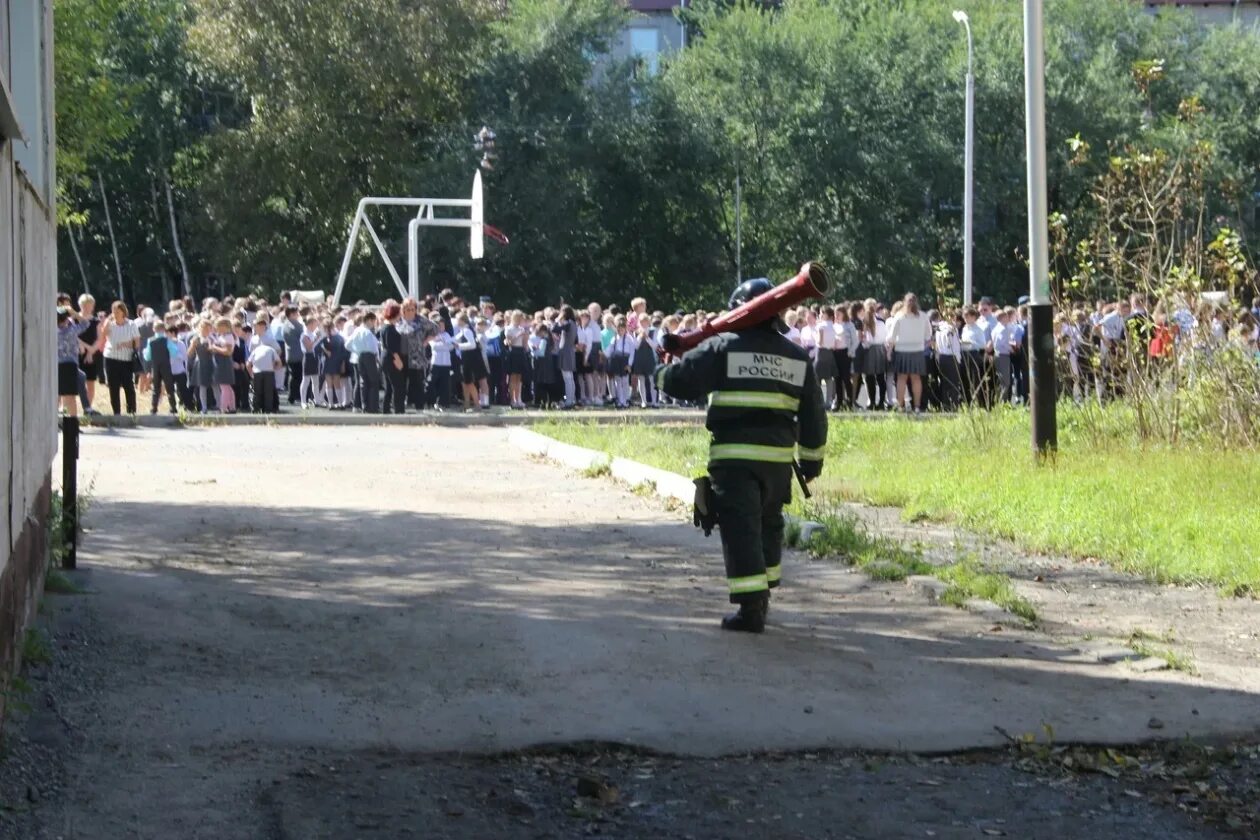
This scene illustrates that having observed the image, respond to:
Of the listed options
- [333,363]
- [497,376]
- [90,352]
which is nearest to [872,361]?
[497,376]

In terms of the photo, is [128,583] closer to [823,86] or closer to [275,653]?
[275,653]

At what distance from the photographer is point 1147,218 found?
52.6 feet

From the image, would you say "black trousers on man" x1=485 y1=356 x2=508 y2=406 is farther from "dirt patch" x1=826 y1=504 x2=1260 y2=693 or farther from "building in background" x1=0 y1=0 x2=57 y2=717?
"building in background" x1=0 y1=0 x2=57 y2=717

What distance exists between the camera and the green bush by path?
36.3 feet

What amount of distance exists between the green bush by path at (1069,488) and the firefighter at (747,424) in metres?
3.06

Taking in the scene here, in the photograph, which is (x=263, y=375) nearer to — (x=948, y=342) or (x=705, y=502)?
(x=948, y=342)

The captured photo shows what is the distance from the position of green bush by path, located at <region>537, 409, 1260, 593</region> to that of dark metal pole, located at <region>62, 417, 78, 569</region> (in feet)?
19.9

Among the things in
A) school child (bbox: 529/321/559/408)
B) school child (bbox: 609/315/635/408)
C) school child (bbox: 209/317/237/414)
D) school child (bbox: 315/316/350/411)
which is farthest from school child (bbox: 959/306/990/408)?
school child (bbox: 209/317/237/414)

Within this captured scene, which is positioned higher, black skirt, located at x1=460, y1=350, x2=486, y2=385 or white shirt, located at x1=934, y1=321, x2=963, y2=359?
white shirt, located at x1=934, y1=321, x2=963, y2=359

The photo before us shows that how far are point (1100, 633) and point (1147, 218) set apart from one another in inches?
310

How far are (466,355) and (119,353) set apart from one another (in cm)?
539

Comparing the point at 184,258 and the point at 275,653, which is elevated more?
the point at 184,258

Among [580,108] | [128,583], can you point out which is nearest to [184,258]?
[580,108]

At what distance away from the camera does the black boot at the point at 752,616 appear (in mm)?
8695
